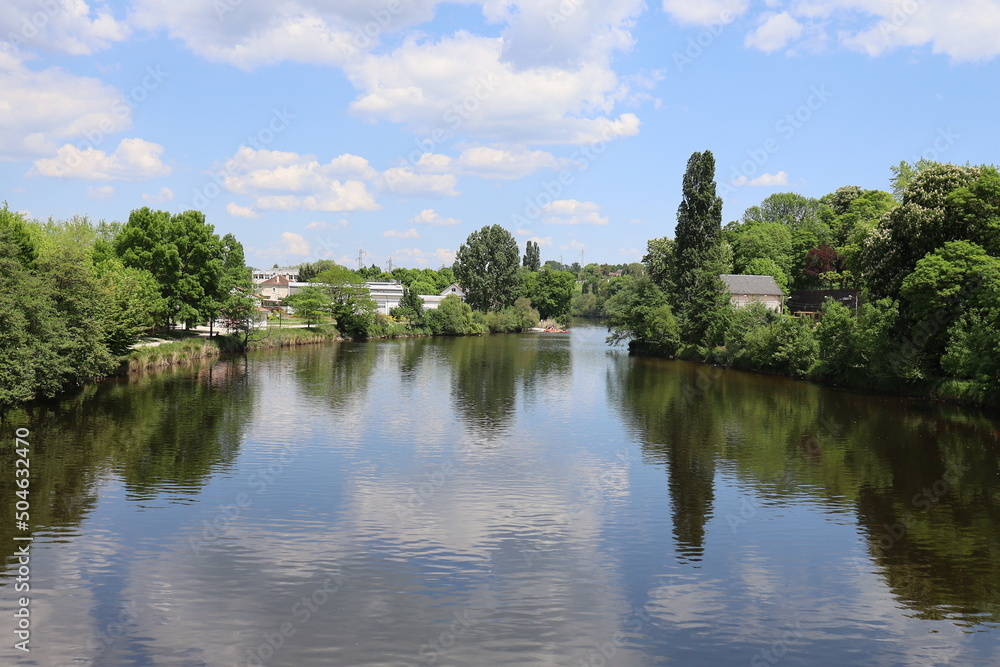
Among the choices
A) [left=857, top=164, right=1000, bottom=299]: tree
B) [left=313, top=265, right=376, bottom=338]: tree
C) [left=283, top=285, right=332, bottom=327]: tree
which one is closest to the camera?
[left=857, top=164, right=1000, bottom=299]: tree

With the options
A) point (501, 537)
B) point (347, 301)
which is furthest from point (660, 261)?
point (501, 537)

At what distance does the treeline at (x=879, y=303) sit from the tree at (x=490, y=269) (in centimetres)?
4040

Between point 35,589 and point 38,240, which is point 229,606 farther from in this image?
point 38,240

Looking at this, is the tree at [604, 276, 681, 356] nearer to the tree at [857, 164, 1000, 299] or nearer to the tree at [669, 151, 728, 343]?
the tree at [669, 151, 728, 343]

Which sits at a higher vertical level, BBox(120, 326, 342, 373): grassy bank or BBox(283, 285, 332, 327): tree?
BBox(283, 285, 332, 327): tree

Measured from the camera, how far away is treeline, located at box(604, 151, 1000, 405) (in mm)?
39719

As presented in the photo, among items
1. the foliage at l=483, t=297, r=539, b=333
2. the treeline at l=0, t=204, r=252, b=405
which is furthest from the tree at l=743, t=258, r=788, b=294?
the treeline at l=0, t=204, r=252, b=405

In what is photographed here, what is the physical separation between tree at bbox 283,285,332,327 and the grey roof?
52.3m

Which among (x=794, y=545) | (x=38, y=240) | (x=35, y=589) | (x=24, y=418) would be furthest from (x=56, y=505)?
(x=38, y=240)

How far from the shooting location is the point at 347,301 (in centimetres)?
9819

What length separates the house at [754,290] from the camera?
88938mm

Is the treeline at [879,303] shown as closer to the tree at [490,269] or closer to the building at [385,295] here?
the tree at [490,269]

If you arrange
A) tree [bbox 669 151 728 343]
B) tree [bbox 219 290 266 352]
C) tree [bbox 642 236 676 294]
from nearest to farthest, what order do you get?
Answer: tree [bbox 669 151 728 343] < tree [bbox 219 290 266 352] < tree [bbox 642 236 676 294]

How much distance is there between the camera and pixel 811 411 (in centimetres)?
4116
